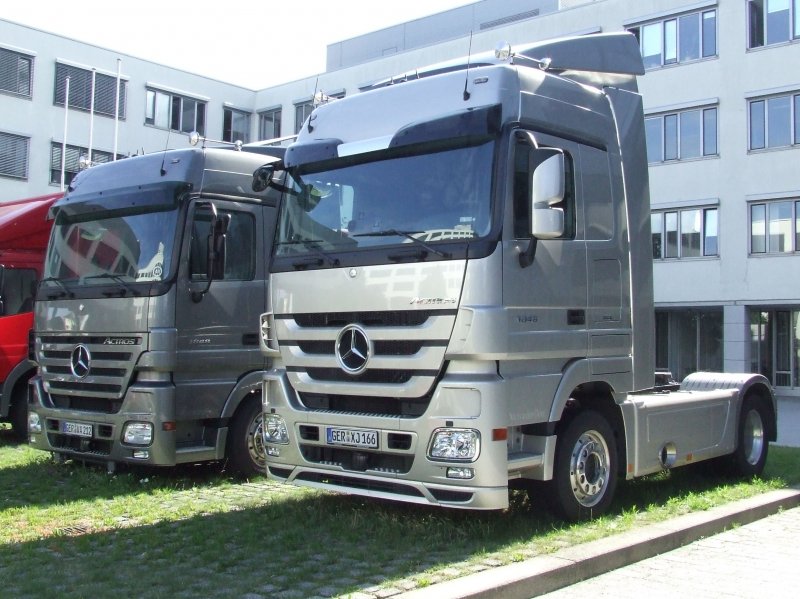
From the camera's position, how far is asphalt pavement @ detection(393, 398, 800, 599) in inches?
216

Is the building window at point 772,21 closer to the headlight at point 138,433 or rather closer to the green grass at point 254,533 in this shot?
the green grass at point 254,533

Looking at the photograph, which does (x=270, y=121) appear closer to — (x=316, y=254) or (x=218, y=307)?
(x=218, y=307)

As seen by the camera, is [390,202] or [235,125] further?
Answer: [235,125]

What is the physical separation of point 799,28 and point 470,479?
2507cm

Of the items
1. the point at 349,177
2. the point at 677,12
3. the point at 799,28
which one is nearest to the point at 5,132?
the point at 677,12

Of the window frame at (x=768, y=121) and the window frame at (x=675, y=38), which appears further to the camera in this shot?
the window frame at (x=675, y=38)

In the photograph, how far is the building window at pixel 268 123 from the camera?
1745 inches

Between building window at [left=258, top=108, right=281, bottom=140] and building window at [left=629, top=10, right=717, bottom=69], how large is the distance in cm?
1930

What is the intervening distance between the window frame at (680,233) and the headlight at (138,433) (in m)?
22.0

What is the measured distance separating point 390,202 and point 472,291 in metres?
1.00

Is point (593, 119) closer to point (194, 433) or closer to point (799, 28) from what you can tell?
point (194, 433)

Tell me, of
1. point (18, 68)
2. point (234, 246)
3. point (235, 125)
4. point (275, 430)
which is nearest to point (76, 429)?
point (234, 246)

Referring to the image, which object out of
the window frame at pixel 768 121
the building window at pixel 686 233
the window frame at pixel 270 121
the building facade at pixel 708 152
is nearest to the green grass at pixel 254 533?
the building facade at pixel 708 152

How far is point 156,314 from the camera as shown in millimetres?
8828
